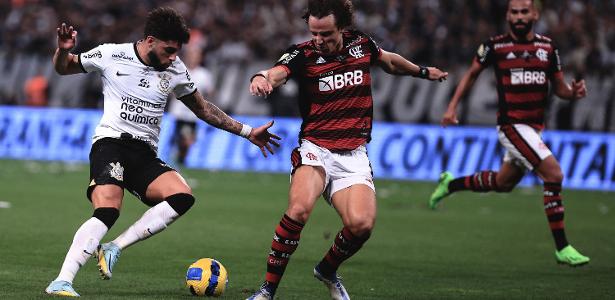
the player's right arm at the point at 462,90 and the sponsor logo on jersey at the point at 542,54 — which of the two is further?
the player's right arm at the point at 462,90

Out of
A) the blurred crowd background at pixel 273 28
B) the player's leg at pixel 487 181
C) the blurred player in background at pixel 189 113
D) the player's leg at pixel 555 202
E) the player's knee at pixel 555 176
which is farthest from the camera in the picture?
the blurred crowd background at pixel 273 28

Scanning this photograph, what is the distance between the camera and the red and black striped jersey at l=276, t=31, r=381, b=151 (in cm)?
887

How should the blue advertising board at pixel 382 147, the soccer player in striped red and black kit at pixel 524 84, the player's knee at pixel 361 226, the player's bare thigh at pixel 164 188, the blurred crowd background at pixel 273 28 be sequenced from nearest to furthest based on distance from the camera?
1. the player's knee at pixel 361 226
2. the player's bare thigh at pixel 164 188
3. the soccer player in striped red and black kit at pixel 524 84
4. the blue advertising board at pixel 382 147
5. the blurred crowd background at pixel 273 28

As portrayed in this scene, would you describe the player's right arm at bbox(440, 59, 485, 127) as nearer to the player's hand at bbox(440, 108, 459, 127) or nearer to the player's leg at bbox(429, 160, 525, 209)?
the player's hand at bbox(440, 108, 459, 127)

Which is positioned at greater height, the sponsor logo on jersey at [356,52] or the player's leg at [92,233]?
the sponsor logo on jersey at [356,52]

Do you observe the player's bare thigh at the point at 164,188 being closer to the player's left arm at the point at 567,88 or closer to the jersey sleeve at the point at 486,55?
the jersey sleeve at the point at 486,55

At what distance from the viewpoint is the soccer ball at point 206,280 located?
8.80m

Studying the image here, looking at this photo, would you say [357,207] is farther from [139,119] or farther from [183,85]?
[139,119]

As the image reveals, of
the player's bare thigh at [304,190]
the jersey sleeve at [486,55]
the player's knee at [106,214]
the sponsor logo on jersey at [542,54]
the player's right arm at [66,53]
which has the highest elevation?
the player's right arm at [66,53]

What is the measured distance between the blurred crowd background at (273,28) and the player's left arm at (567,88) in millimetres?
11540

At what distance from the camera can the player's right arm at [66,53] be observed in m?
8.64

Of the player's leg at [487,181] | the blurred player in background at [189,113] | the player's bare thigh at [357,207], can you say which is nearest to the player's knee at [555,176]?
the player's leg at [487,181]

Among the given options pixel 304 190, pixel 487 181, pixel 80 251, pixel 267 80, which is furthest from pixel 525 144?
pixel 80 251

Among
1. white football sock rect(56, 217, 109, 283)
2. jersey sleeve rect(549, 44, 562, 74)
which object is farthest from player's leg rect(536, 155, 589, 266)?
white football sock rect(56, 217, 109, 283)
